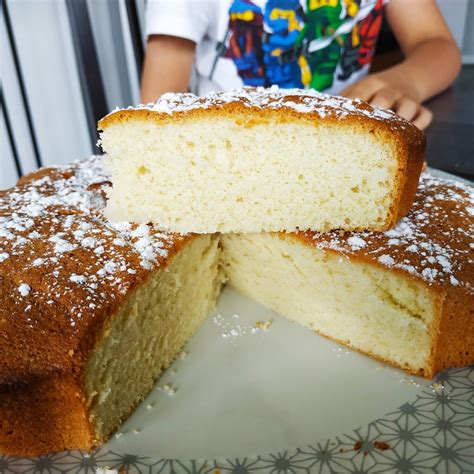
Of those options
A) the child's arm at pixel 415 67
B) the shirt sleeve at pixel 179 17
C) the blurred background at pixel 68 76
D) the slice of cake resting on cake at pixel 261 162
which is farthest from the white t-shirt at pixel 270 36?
the slice of cake resting on cake at pixel 261 162

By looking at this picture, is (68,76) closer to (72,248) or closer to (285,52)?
(285,52)

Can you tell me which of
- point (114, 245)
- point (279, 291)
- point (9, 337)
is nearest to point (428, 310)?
point (279, 291)

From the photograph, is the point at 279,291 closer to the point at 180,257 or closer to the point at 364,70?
the point at 180,257

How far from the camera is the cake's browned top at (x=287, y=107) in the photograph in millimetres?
1222

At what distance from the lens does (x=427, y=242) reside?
1.21m

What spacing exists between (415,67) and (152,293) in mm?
1834

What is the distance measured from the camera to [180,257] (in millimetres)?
1307

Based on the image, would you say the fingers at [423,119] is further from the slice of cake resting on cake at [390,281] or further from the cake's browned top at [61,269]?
the cake's browned top at [61,269]

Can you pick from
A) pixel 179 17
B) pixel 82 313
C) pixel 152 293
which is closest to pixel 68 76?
pixel 179 17

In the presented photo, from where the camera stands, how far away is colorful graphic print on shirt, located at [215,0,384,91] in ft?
7.00

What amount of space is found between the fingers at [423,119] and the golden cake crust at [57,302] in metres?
1.20

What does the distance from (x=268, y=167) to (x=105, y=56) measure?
73.7 inches

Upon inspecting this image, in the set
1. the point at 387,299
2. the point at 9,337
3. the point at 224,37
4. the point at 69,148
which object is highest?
the point at 224,37

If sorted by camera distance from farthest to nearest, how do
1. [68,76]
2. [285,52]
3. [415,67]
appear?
[68,76], [415,67], [285,52]
